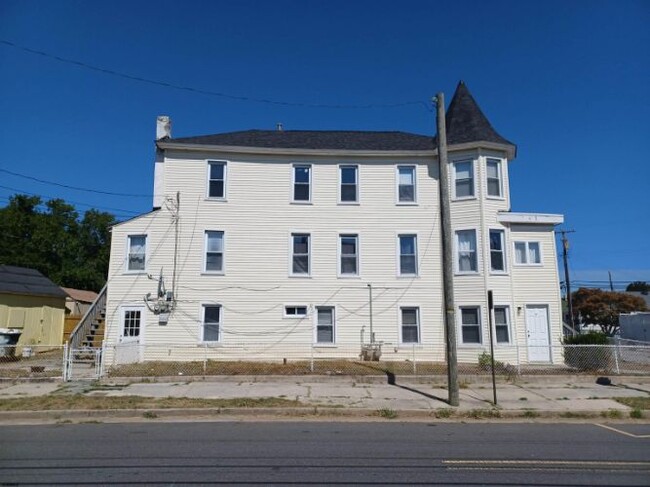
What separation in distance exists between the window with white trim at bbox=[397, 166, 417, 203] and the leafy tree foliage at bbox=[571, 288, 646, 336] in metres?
41.2

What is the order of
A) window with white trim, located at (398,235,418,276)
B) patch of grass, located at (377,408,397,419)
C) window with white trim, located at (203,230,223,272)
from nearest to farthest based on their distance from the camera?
patch of grass, located at (377,408,397,419) → window with white trim, located at (203,230,223,272) → window with white trim, located at (398,235,418,276)

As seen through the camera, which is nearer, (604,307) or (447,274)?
(447,274)

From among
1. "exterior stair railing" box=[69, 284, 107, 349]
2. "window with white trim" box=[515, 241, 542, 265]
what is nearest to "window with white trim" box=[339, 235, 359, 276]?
"window with white trim" box=[515, 241, 542, 265]

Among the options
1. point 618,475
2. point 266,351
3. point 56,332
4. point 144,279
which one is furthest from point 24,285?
point 618,475

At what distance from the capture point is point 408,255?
2048 centimetres

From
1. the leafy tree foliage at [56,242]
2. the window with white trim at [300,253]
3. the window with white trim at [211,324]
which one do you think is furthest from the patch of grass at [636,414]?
the leafy tree foliage at [56,242]

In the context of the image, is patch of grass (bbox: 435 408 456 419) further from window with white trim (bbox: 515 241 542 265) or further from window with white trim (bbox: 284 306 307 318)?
window with white trim (bbox: 515 241 542 265)

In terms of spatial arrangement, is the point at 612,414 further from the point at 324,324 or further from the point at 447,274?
the point at 324,324

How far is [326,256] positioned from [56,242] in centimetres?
3532

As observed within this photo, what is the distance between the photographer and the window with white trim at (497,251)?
771 inches

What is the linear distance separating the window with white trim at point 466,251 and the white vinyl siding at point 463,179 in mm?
1565

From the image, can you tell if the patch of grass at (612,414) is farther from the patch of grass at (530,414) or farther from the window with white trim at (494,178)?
the window with white trim at (494,178)

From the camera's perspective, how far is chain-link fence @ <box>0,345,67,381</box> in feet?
Result: 47.8

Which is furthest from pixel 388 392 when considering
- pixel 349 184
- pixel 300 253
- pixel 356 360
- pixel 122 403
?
pixel 349 184
